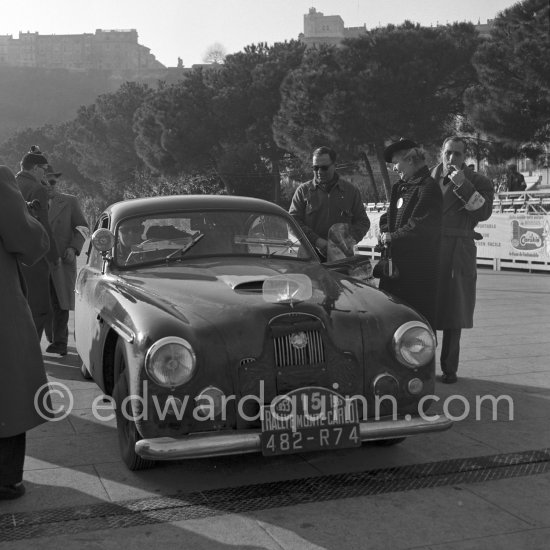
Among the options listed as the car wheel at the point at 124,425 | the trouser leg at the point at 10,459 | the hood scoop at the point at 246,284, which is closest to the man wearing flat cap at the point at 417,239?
the hood scoop at the point at 246,284

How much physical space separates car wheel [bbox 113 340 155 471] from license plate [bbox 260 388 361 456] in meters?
0.83

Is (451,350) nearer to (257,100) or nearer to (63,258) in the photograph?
(63,258)

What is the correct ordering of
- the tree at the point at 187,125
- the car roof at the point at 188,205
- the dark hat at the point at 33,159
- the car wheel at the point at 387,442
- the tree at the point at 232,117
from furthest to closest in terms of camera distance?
1. the tree at the point at 187,125
2. the tree at the point at 232,117
3. the dark hat at the point at 33,159
4. the car roof at the point at 188,205
5. the car wheel at the point at 387,442

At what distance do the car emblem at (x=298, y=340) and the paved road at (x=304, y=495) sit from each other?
0.77 m

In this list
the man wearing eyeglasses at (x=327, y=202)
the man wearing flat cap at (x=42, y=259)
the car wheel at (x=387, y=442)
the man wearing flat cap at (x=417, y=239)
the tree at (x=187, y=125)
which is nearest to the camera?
the car wheel at (x=387, y=442)

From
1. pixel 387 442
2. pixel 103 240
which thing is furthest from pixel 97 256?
pixel 387 442

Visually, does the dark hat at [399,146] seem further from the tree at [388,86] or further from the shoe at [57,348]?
the tree at [388,86]

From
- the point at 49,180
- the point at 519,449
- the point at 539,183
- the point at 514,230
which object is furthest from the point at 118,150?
the point at 519,449

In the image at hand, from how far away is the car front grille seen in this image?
173 inches

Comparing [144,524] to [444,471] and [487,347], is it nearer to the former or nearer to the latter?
[444,471]

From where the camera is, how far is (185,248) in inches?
229

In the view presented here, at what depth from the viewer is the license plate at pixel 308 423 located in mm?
4219

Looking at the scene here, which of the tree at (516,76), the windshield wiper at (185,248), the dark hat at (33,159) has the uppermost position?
the tree at (516,76)

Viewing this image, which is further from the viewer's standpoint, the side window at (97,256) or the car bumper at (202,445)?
the side window at (97,256)
